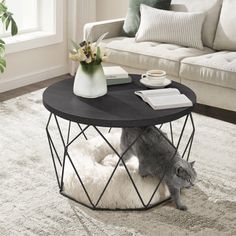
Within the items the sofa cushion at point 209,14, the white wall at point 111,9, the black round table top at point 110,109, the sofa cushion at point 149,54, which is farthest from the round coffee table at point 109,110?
the white wall at point 111,9

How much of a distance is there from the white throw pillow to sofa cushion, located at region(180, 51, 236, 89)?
1.02 feet

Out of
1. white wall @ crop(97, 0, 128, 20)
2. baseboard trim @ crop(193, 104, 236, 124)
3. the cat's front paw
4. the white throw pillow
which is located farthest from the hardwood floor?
the cat's front paw

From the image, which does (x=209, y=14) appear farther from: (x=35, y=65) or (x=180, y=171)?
(x=180, y=171)

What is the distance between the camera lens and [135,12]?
14.9 ft

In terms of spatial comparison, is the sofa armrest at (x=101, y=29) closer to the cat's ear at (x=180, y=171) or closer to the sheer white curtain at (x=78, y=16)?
the sheer white curtain at (x=78, y=16)

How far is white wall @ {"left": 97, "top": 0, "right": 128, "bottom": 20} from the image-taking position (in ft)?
17.3

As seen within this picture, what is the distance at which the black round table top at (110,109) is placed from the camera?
2.52m

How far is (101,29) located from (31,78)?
0.80 m

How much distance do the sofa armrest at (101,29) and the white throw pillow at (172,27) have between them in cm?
32

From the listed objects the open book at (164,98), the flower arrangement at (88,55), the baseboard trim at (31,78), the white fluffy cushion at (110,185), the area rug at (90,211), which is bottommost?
the baseboard trim at (31,78)

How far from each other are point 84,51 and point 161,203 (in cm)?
87

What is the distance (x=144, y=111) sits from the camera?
2625 mm

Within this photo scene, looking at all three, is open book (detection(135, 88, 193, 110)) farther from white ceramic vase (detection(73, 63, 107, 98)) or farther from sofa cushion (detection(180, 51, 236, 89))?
sofa cushion (detection(180, 51, 236, 89))

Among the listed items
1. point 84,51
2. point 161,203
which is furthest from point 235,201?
point 84,51
